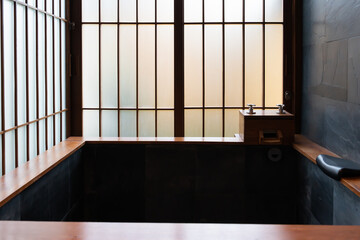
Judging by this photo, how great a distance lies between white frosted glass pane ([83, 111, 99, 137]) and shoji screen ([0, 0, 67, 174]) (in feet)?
0.78

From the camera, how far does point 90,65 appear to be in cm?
390

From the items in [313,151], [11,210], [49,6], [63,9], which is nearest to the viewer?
[11,210]

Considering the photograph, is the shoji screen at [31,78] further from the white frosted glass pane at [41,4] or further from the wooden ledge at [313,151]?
the wooden ledge at [313,151]

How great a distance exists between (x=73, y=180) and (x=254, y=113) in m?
1.49

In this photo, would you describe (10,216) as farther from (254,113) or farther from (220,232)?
(254,113)

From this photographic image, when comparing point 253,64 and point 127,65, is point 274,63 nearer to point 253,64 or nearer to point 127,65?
point 253,64

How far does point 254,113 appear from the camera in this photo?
11.5ft

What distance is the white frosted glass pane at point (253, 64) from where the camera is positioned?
3871mm

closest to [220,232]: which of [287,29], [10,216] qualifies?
[10,216]

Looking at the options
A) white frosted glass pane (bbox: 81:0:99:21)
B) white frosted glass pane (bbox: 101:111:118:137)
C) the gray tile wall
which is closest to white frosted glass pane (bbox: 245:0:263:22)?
the gray tile wall

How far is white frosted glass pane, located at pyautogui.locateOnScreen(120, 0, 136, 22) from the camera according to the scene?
387cm

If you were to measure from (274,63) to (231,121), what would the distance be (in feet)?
2.06

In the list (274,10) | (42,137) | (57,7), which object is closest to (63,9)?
(57,7)

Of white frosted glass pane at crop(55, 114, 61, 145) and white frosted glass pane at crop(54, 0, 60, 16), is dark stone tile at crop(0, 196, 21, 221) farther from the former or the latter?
Result: white frosted glass pane at crop(54, 0, 60, 16)
